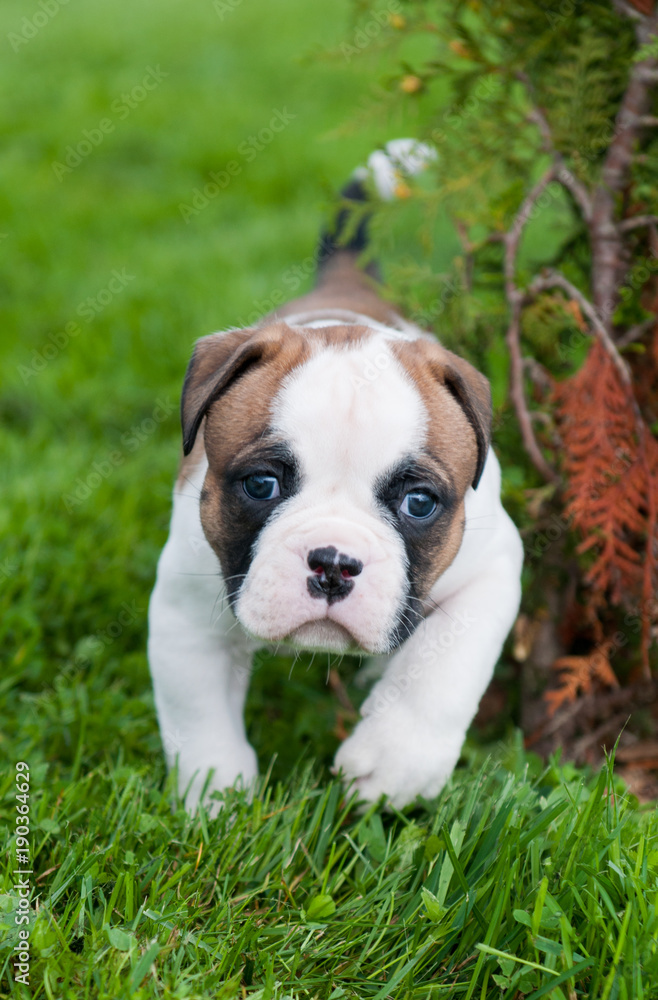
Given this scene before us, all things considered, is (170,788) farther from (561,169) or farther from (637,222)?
(561,169)

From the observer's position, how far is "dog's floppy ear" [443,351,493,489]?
311 centimetres

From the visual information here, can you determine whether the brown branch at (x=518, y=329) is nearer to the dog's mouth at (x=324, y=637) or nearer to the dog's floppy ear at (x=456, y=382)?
the dog's floppy ear at (x=456, y=382)

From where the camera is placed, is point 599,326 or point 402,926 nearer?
point 402,926

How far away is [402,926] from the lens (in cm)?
250

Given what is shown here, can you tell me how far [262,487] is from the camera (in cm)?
294

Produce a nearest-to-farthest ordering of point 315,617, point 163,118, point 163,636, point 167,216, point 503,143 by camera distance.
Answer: point 315,617 → point 163,636 → point 503,143 → point 167,216 → point 163,118

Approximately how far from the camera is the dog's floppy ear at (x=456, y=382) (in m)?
3.11

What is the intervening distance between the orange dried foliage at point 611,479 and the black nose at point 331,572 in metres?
1.10

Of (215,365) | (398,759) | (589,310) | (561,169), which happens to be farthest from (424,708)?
(561,169)

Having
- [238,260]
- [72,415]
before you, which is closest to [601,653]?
[72,415]

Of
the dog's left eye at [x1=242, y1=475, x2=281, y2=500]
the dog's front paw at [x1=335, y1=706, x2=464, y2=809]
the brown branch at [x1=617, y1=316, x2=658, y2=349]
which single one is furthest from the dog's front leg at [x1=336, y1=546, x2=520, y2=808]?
the brown branch at [x1=617, y1=316, x2=658, y2=349]

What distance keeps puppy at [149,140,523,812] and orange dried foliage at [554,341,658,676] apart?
1.03 feet

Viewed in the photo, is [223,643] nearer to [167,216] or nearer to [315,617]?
[315,617]

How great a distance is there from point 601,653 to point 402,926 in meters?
1.60
